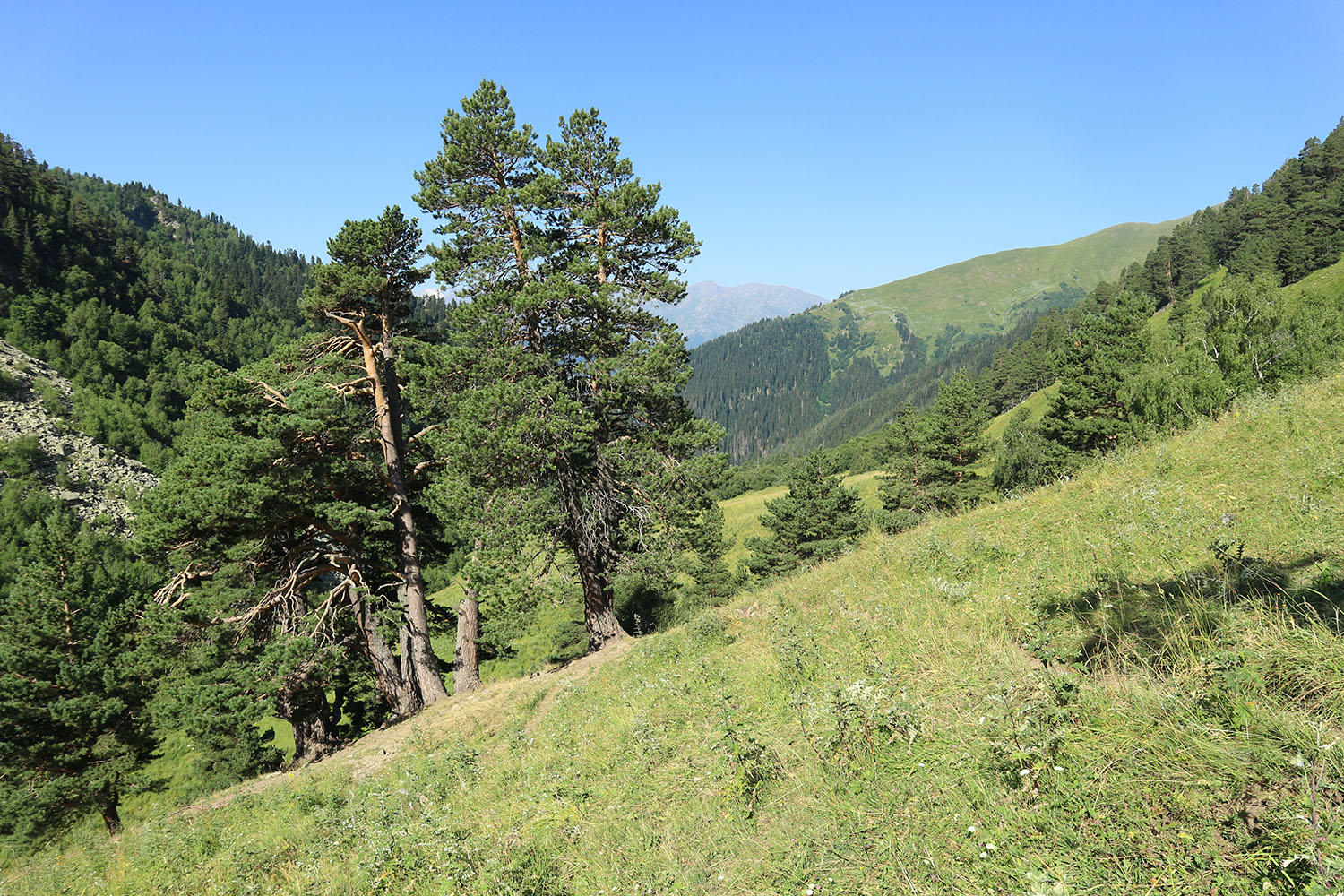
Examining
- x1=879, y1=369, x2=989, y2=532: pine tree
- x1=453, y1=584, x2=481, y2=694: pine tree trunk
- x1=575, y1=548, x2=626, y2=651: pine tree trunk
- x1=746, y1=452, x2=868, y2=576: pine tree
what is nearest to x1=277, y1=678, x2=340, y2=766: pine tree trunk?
x1=453, y1=584, x2=481, y2=694: pine tree trunk

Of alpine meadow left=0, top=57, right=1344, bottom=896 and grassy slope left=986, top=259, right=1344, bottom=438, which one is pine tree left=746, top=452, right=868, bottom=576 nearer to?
alpine meadow left=0, top=57, right=1344, bottom=896

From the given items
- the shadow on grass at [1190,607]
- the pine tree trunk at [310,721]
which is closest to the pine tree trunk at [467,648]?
the pine tree trunk at [310,721]

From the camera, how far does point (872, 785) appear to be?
4.60 m

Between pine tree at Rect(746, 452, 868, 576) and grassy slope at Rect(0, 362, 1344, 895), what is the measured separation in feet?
70.9

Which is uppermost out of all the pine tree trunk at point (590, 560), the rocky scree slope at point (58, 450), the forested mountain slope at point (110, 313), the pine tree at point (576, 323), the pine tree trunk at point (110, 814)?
the forested mountain slope at point (110, 313)

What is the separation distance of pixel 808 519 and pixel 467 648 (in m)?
19.6

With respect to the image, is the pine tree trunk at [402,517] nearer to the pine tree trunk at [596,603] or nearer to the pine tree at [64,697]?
the pine tree trunk at [596,603]

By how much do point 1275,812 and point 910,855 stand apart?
188 centimetres

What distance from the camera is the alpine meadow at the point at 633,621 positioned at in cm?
383

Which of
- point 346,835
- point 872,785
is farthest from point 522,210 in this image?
point 872,785

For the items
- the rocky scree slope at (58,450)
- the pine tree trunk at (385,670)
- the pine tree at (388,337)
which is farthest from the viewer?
the rocky scree slope at (58,450)

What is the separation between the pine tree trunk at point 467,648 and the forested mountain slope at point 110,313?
8640 centimetres

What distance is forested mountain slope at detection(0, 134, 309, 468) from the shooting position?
344 ft

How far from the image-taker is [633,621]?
3309 centimetres
